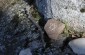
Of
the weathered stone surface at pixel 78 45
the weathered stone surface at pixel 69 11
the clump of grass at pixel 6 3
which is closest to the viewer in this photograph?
the weathered stone surface at pixel 78 45

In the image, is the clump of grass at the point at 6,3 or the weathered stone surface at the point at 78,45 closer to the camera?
the weathered stone surface at the point at 78,45

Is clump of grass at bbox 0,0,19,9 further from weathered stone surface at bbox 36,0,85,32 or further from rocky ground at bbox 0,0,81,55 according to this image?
weathered stone surface at bbox 36,0,85,32

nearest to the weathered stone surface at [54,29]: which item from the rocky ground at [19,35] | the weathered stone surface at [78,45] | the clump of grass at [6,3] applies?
the rocky ground at [19,35]

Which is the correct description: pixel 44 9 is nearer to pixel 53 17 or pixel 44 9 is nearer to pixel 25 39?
pixel 53 17

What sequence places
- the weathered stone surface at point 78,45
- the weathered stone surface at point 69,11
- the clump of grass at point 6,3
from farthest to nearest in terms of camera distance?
the clump of grass at point 6,3 → the weathered stone surface at point 69,11 → the weathered stone surface at point 78,45

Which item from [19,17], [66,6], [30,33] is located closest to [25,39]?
[30,33]

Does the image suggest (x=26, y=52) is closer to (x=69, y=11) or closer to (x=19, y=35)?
(x=19, y=35)

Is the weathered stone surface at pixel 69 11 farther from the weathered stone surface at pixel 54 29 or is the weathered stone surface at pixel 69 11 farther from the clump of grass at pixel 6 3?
the clump of grass at pixel 6 3
